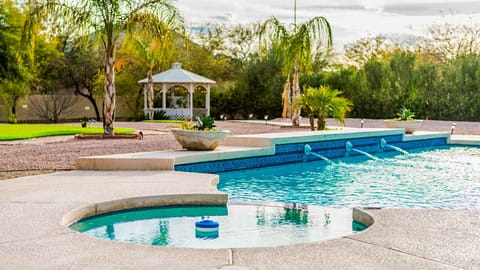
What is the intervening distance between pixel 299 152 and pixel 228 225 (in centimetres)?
743

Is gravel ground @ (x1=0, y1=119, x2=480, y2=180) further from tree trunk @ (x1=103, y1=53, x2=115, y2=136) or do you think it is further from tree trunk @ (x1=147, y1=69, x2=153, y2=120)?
tree trunk @ (x1=147, y1=69, x2=153, y2=120)

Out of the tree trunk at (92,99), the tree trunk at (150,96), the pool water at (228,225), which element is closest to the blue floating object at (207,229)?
the pool water at (228,225)

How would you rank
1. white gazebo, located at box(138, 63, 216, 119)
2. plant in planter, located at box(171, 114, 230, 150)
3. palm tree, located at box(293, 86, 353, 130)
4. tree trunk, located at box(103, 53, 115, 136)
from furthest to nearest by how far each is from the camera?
white gazebo, located at box(138, 63, 216, 119), palm tree, located at box(293, 86, 353, 130), tree trunk, located at box(103, 53, 115, 136), plant in planter, located at box(171, 114, 230, 150)

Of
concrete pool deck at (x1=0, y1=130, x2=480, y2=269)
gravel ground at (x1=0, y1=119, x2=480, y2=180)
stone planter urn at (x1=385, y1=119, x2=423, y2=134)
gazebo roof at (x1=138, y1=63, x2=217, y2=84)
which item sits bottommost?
concrete pool deck at (x1=0, y1=130, x2=480, y2=269)

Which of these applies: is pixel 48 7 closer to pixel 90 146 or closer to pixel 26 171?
pixel 90 146

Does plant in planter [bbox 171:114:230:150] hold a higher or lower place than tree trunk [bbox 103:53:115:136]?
lower

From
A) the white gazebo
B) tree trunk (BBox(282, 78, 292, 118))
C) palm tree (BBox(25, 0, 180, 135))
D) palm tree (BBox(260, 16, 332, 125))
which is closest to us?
palm tree (BBox(25, 0, 180, 135))

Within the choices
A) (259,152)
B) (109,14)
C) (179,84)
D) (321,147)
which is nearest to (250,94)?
(179,84)

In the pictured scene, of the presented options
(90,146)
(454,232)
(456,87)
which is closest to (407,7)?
(456,87)

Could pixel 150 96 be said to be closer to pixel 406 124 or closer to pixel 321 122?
pixel 321 122

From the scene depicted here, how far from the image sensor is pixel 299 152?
44.9 feet

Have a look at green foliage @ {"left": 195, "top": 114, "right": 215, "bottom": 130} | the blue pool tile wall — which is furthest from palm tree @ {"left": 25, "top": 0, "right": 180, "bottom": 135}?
the blue pool tile wall

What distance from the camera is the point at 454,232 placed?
5.39 metres

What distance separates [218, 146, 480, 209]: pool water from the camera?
823 cm
